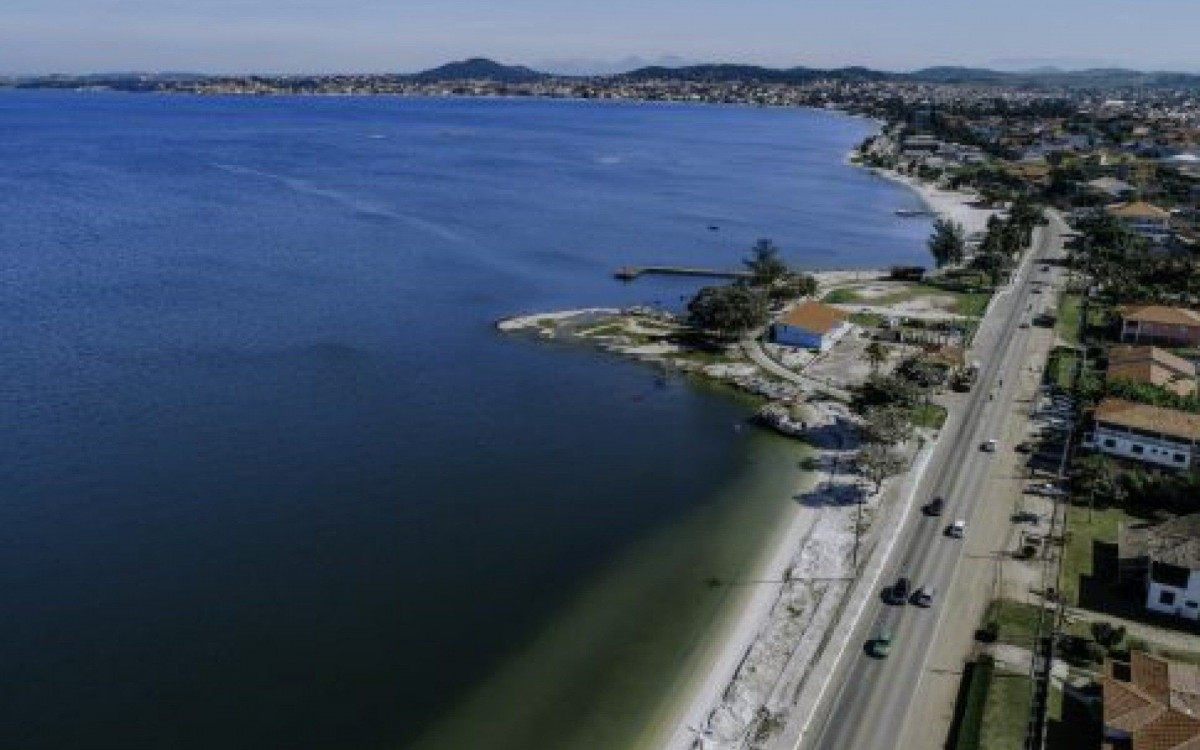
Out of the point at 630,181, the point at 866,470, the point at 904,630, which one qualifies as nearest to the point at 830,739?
the point at 904,630

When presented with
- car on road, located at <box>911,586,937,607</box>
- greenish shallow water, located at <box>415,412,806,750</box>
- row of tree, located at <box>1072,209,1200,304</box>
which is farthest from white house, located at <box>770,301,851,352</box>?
car on road, located at <box>911,586,937,607</box>

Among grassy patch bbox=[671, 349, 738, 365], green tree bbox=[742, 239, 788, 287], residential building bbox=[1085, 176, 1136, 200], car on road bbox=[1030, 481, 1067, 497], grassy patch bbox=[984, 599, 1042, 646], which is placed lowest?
grassy patch bbox=[984, 599, 1042, 646]

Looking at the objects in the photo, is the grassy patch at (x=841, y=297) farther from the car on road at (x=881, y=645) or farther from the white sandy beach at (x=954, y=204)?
the car on road at (x=881, y=645)

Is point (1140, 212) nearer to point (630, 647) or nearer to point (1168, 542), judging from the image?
point (1168, 542)

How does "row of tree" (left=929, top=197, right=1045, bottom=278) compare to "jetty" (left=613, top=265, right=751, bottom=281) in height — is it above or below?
above

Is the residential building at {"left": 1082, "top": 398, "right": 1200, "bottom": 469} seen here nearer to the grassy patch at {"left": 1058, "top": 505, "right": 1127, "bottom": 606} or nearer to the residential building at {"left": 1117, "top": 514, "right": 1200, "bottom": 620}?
the grassy patch at {"left": 1058, "top": 505, "right": 1127, "bottom": 606}

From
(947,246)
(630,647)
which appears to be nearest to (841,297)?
(947,246)
